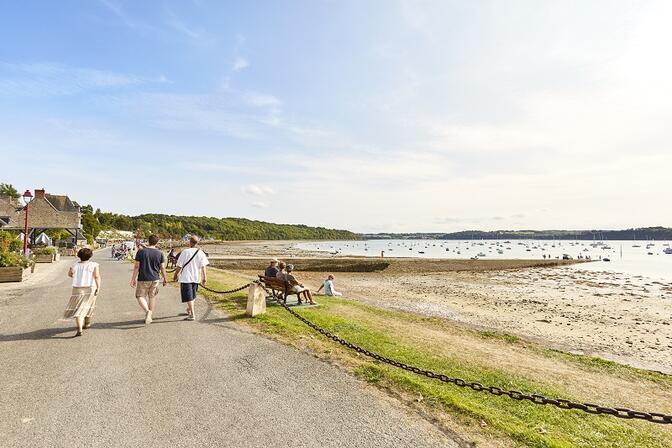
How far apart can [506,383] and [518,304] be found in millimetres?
20633

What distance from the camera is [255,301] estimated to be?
10117 millimetres

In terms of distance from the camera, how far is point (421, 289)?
3275 centimetres

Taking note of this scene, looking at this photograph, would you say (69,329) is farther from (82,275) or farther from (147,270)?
(147,270)

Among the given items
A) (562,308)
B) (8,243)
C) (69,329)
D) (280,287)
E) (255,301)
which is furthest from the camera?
(562,308)

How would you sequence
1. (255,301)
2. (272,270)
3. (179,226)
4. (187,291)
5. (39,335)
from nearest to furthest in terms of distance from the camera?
(39,335) → (187,291) → (255,301) → (272,270) → (179,226)

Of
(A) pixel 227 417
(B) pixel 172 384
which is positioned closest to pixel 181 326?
(B) pixel 172 384

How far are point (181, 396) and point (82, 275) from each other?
4.33 m

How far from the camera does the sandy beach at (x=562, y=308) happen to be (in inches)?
581

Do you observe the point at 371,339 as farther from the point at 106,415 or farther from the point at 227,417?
the point at 106,415

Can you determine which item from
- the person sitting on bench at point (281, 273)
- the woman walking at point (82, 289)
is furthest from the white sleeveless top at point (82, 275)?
the person sitting on bench at point (281, 273)

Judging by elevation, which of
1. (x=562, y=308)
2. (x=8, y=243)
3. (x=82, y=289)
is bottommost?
(x=562, y=308)

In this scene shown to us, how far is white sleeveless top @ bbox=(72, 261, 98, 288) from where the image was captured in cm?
784

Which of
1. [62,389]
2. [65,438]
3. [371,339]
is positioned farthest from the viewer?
[371,339]

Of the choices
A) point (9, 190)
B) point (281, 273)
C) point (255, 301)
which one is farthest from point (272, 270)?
point (9, 190)
